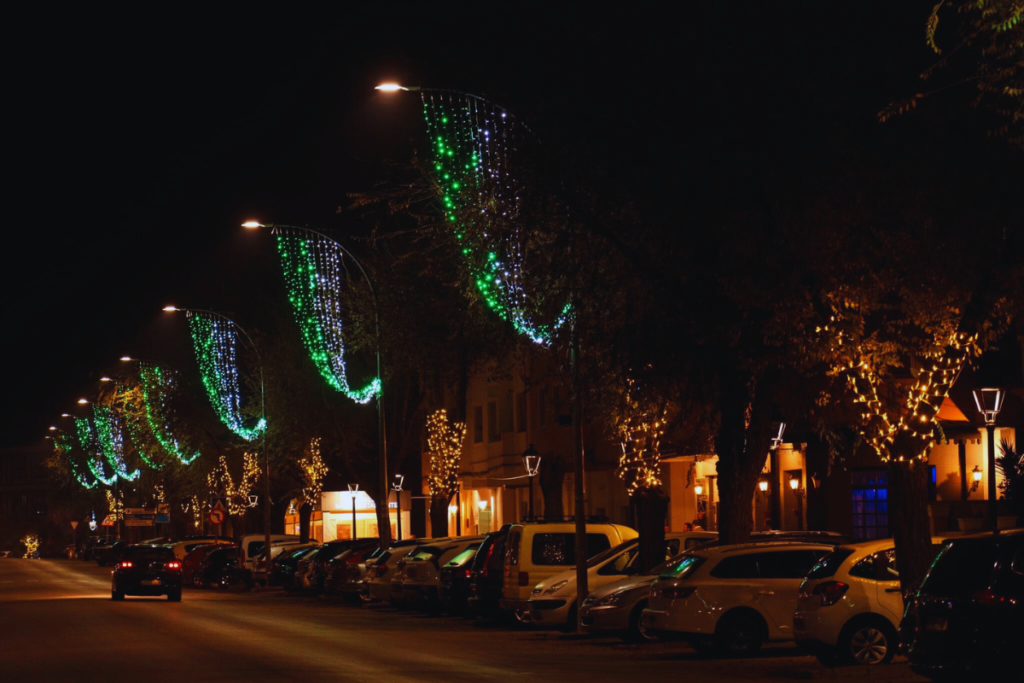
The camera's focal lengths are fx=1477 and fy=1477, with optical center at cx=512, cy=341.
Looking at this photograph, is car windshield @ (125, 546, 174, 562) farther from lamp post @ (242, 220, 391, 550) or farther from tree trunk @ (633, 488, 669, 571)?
tree trunk @ (633, 488, 669, 571)

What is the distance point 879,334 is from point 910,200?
6.58 ft

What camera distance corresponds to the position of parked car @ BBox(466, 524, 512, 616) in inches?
1001

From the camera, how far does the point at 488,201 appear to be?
20.2 metres

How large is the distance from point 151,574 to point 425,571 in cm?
1028

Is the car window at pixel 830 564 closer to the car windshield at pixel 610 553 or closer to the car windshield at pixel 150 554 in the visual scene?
the car windshield at pixel 610 553

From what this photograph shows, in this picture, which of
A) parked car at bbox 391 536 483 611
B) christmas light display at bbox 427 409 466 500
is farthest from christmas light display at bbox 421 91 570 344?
christmas light display at bbox 427 409 466 500

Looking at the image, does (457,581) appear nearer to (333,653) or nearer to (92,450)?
(333,653)

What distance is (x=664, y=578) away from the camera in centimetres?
1911

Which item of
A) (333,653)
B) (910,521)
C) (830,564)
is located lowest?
(333,653)

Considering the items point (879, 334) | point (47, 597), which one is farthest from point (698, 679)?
point (47, 597)

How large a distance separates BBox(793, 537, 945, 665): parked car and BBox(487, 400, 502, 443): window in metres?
33.5

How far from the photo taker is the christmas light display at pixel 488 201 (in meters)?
19.6

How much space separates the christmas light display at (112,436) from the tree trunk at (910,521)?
64949 mm

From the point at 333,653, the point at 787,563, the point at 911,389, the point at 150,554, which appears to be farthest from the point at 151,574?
the point at 911,389
